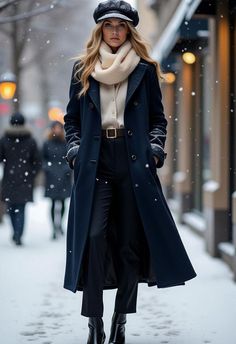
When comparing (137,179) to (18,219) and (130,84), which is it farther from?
(18,219)

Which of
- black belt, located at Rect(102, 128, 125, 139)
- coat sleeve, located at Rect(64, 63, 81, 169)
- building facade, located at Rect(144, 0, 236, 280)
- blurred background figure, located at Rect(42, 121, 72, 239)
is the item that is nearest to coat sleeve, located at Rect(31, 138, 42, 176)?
blurred background figure, located at Rect(42, 121, 72, 239)

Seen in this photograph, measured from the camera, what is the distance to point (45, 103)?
4038 cm

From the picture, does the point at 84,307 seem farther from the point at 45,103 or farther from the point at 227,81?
the point at 45,103

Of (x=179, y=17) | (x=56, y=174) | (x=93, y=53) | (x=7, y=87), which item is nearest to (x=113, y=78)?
(x=93, y=53)

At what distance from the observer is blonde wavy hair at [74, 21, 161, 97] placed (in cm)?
452

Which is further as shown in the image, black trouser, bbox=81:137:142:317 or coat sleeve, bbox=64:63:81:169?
coat sleeve, bbox=64:63:81:169

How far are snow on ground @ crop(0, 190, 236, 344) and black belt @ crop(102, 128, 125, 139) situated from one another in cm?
141

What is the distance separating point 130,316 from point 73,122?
1.84 meters

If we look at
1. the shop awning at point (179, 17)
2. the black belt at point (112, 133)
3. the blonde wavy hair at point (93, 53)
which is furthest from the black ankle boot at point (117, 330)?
the shop awning at point (179, 17)

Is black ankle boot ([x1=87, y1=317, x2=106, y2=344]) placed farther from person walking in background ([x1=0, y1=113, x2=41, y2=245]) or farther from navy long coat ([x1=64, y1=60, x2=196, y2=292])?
person walking in background ([x1=0, y1=113, x2=41, y2=245])

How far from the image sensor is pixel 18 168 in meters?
10.7

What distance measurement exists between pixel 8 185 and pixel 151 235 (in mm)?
6405

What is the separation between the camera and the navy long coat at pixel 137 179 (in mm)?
4480

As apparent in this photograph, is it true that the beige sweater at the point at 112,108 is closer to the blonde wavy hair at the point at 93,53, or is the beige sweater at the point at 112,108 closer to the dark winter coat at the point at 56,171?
the blonde wavy hair at the point at 93,53
